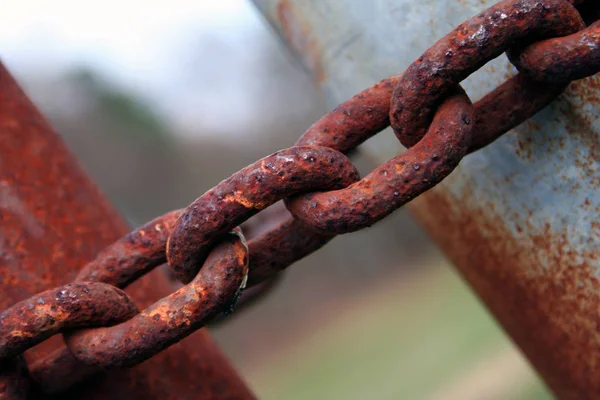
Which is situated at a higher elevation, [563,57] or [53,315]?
[53,315]

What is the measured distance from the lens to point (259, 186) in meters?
0.68

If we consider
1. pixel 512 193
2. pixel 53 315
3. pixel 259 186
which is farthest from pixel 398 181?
pixel 53 315

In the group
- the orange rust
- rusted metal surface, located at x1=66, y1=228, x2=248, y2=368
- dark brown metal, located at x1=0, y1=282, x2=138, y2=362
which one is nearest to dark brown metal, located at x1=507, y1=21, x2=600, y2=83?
the orange rust

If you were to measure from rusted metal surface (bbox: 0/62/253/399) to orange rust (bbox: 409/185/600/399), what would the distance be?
0.41m

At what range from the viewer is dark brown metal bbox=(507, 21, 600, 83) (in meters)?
0.65

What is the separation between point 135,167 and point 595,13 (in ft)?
37.8

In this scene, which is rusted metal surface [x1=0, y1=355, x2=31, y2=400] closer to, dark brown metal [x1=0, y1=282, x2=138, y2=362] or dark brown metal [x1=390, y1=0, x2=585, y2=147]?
dark brown metal [x1=0, y1=282, x2=138, y2=362]

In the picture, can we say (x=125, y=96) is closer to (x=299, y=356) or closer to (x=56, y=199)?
(x=299, y=356)

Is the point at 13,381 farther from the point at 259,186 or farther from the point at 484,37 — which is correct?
the point at 484,37

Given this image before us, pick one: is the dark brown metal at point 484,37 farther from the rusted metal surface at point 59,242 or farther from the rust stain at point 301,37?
the rusted metal surface at point 59,242

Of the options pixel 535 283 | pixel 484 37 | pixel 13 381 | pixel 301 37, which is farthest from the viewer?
pixel 301 37

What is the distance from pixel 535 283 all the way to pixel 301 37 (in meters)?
0.55

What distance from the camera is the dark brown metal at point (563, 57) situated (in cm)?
65

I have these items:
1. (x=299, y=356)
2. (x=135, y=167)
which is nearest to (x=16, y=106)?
(x=299, y=356)
